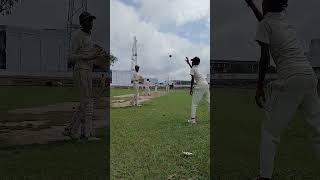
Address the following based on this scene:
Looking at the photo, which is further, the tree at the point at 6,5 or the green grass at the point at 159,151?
the tree at the point at 6,5

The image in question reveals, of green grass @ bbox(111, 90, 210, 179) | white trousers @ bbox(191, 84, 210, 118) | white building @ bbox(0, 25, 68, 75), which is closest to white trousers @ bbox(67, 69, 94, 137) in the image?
green grass @ bbox(111, 90, 210, 179)

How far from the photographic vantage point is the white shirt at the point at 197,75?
12.3 metres

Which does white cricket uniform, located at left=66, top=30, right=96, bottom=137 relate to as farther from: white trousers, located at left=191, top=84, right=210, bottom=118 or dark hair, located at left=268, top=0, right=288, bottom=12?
white trousers, located at left=191, top=84, right=210, bottom=118

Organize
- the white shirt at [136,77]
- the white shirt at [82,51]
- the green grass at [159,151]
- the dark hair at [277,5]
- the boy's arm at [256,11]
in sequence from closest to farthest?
the dark hair at [277,5] → the boy's arm at [256,11] → the green grass at [159,151] → the white shirt at [82,51] → the white shirt at [136,77]

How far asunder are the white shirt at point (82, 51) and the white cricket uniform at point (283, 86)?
12.8 ft

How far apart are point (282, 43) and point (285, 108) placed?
58 cm

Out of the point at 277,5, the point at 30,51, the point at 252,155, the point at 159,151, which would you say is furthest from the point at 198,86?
the point at 30,51

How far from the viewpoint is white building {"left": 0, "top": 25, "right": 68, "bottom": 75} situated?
159 feet

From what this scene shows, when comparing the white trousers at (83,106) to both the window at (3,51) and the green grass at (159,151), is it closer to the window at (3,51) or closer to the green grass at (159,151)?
the green grass at (159,151)

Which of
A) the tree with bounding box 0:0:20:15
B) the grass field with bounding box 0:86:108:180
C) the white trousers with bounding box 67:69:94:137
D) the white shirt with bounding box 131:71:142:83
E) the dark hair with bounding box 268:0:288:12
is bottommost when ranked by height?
the grass field with bounding box 0:86:108:180

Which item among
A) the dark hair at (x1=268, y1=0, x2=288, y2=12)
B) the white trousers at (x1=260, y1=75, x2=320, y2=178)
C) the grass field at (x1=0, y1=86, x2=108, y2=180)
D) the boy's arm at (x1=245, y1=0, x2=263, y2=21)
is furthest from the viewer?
the grass field at (x1=0, y1=86, x2=108, y2=180)

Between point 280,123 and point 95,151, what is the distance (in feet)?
12.2

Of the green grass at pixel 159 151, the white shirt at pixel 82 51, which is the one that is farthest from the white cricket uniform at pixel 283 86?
the white shirt at pixel 82 51

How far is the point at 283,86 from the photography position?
4312 millimetres
